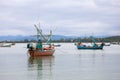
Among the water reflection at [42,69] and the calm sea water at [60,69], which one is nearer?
the calm sea water at [60,69]

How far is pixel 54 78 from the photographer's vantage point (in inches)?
1120

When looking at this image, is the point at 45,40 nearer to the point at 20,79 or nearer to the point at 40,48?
the point at 40,48

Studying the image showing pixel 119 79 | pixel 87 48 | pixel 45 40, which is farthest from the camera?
pixel 87 48

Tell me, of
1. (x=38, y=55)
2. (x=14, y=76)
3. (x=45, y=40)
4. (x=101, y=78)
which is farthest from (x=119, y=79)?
(x=45, y=40)

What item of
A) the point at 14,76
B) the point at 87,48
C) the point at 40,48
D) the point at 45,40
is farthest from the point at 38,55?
the point at 87,48

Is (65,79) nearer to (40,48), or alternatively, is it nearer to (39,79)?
(39,79)

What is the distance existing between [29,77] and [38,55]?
97.3 feet

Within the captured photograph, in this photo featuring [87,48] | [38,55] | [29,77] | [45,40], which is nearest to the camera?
[29,77]

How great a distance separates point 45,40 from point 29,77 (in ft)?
145

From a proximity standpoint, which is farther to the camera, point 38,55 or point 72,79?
point 38,55

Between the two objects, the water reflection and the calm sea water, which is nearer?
the calm sea water

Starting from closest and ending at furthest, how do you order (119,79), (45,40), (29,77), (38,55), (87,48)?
(119,79) < (29,77) < (38,55) < (45,40) < (87,48)

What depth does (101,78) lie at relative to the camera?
1109 inches

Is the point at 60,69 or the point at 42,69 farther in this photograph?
the point at 42,69
